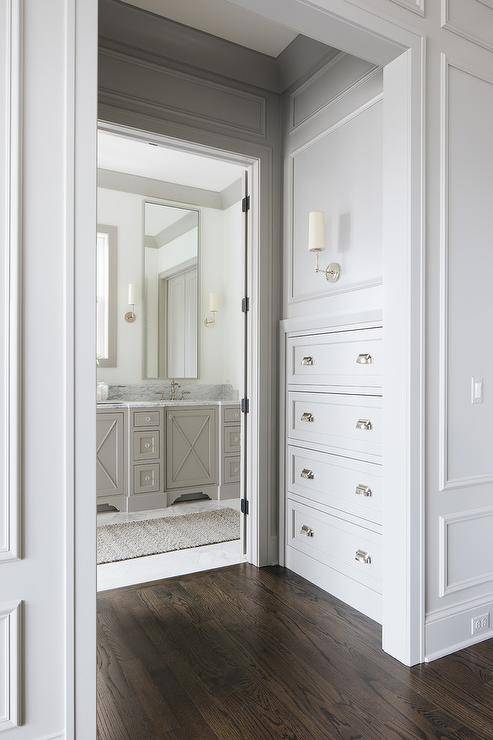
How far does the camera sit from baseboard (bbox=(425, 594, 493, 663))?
2.13m

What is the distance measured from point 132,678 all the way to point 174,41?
10.1 feet

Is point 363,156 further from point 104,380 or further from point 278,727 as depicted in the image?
point 104,380

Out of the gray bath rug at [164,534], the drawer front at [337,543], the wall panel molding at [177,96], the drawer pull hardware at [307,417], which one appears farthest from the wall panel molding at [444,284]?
the gray bath rug at [164,534]

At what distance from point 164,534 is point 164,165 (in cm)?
322

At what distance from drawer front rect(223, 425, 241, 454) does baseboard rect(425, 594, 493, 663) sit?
2.87 meters

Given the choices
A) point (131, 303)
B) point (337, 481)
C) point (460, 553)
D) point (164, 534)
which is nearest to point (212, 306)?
point (131, 303)

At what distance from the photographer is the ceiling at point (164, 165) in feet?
14.3

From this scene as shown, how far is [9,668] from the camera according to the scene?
1326mm

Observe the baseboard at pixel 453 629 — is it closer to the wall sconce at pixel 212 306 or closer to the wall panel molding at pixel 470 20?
the wall panel molding at pixel 470 20

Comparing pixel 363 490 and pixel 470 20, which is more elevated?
pixel 470 20

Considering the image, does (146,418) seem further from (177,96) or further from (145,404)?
(177,96)

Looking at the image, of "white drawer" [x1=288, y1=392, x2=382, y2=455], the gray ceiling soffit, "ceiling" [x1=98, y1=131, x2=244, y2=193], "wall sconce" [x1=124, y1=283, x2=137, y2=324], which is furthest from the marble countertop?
the gray ceiling soffit

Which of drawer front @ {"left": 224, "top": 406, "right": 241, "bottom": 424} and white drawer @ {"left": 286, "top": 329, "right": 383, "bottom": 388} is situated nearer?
white drawer @ {"left": 286, "top": 329, "right": 383, "bottom": 388}

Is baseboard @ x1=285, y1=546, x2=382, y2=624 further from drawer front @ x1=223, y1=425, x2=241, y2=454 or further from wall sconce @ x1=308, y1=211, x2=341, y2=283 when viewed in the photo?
drawer front @ x1=223, y1=425, x2=241, y2=454
